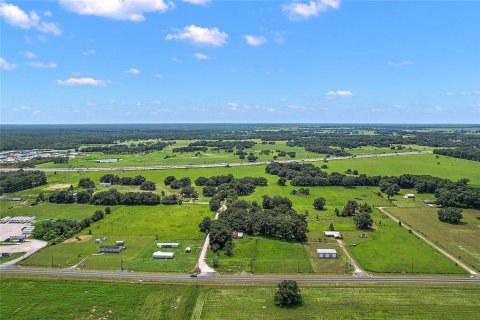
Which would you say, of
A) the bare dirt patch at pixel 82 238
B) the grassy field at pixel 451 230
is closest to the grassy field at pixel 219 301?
the grassy field at pixel 451 230

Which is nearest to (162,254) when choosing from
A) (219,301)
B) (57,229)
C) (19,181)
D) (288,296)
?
(219,301)

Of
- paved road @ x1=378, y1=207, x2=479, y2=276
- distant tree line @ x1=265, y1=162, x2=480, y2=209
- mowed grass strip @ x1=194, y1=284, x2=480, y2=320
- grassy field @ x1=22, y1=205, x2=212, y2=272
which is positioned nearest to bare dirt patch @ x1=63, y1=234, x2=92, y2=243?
grassy field @ x1=22, y1=205, x2=212, y2=272

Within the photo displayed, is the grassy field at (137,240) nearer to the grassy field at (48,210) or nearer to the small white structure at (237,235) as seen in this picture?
the small white structure at (237,235)

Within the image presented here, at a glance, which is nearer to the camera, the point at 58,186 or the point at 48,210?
the point at 48,210

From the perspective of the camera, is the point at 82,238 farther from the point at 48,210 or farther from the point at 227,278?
the point at 227,278

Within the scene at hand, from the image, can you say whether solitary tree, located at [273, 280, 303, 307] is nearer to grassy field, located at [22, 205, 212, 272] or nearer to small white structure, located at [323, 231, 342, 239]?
grassy field, located at [22, 205, 212, 272]

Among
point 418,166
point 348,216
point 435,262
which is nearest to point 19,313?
point 435,262
